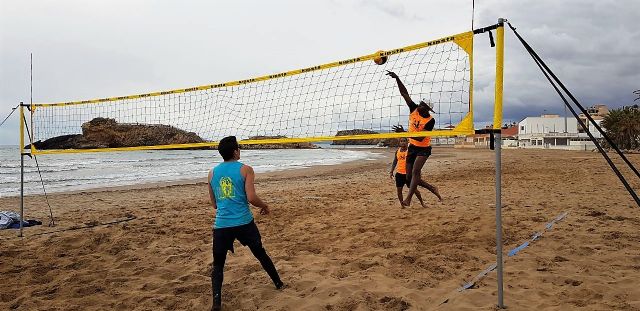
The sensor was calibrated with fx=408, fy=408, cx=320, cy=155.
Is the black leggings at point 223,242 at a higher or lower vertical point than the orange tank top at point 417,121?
lower

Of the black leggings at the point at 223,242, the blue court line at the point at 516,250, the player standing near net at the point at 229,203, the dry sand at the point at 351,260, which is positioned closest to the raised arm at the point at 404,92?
the dry sand at the point at 351,260

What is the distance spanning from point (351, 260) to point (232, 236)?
4.84 ft

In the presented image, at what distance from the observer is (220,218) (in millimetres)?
3279

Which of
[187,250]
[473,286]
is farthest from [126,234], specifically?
[473,286]

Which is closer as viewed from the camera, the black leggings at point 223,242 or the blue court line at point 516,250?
the black leggings at point 223,242

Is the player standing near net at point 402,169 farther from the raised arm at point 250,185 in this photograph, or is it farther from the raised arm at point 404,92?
the raised arm at point 250,185

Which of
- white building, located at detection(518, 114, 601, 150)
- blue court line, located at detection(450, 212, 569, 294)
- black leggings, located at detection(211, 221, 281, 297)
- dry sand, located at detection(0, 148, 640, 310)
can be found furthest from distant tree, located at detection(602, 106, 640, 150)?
black leggings, located at detection(211, 221, 281, 297)

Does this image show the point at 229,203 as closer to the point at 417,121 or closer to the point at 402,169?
the point at 417,121

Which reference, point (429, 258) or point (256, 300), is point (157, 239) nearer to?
point (256, 300)

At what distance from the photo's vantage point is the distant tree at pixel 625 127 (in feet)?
115

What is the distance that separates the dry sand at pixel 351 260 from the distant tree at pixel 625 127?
35.3 meters

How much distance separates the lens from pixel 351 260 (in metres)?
4.24

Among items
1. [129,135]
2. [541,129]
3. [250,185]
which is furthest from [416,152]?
[541,129]

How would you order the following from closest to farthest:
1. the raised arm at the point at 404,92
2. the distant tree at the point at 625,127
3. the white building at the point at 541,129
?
the raised arm at the point at 404,92 → the distant tree at the point at 625,127 → the white building at the point at 541,129
